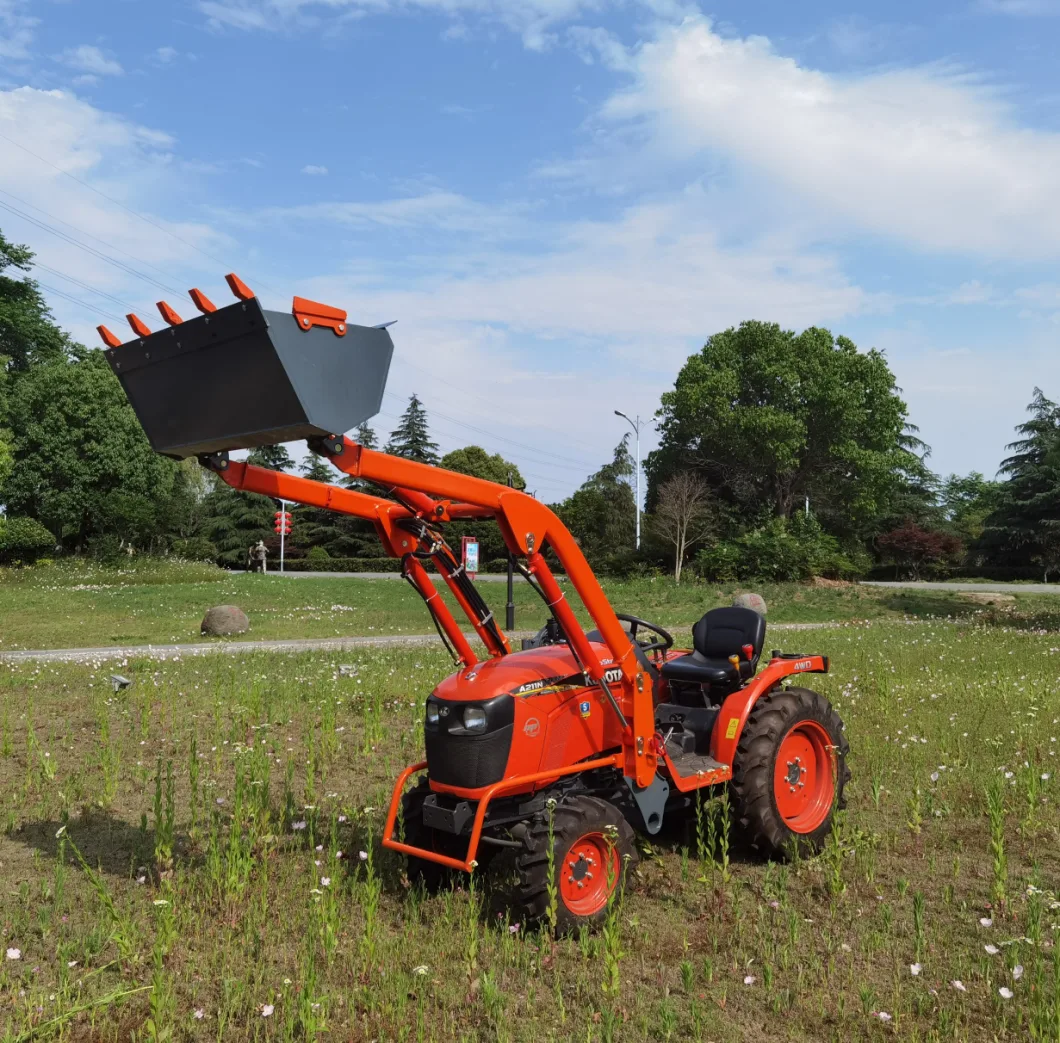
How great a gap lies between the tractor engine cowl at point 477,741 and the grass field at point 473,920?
1.93ft

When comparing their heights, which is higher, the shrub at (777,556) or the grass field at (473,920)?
the shrub at (777,556)

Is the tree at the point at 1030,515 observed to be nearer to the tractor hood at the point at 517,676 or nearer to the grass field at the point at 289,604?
the grass field at the point at 289,604

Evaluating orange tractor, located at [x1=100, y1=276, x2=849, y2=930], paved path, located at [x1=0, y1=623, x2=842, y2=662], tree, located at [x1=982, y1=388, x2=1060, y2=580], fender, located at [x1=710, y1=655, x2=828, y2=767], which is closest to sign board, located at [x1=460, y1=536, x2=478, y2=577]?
orange tractor, located at [x1=100, y1=276, x2=849, y2=930]

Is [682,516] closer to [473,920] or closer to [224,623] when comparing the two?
[224,623]

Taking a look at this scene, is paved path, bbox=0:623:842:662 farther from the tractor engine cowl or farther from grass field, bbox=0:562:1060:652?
the tractor engine cowl

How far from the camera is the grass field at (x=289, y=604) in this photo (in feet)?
67.1

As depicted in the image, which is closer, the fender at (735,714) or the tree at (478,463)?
the fender at (735,714)

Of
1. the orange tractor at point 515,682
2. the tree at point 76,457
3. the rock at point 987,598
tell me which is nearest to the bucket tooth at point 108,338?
the orange tractor at point 515,682

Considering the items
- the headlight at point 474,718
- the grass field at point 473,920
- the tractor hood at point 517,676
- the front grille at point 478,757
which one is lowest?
the grass field at point 473,920

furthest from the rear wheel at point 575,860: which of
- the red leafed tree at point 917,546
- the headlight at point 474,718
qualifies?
the red leafed tree at point 917,546

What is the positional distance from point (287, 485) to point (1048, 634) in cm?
1695

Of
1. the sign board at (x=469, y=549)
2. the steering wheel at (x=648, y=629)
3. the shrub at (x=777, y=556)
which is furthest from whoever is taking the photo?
the shrub at (x=777, y=556)

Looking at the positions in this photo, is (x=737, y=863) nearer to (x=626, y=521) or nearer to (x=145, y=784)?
(x=145, y=784)

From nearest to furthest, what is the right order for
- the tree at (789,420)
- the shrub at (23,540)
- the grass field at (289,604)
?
the grass field at (289,604) < the shrub at (23,540) < the tree at (789,420)
